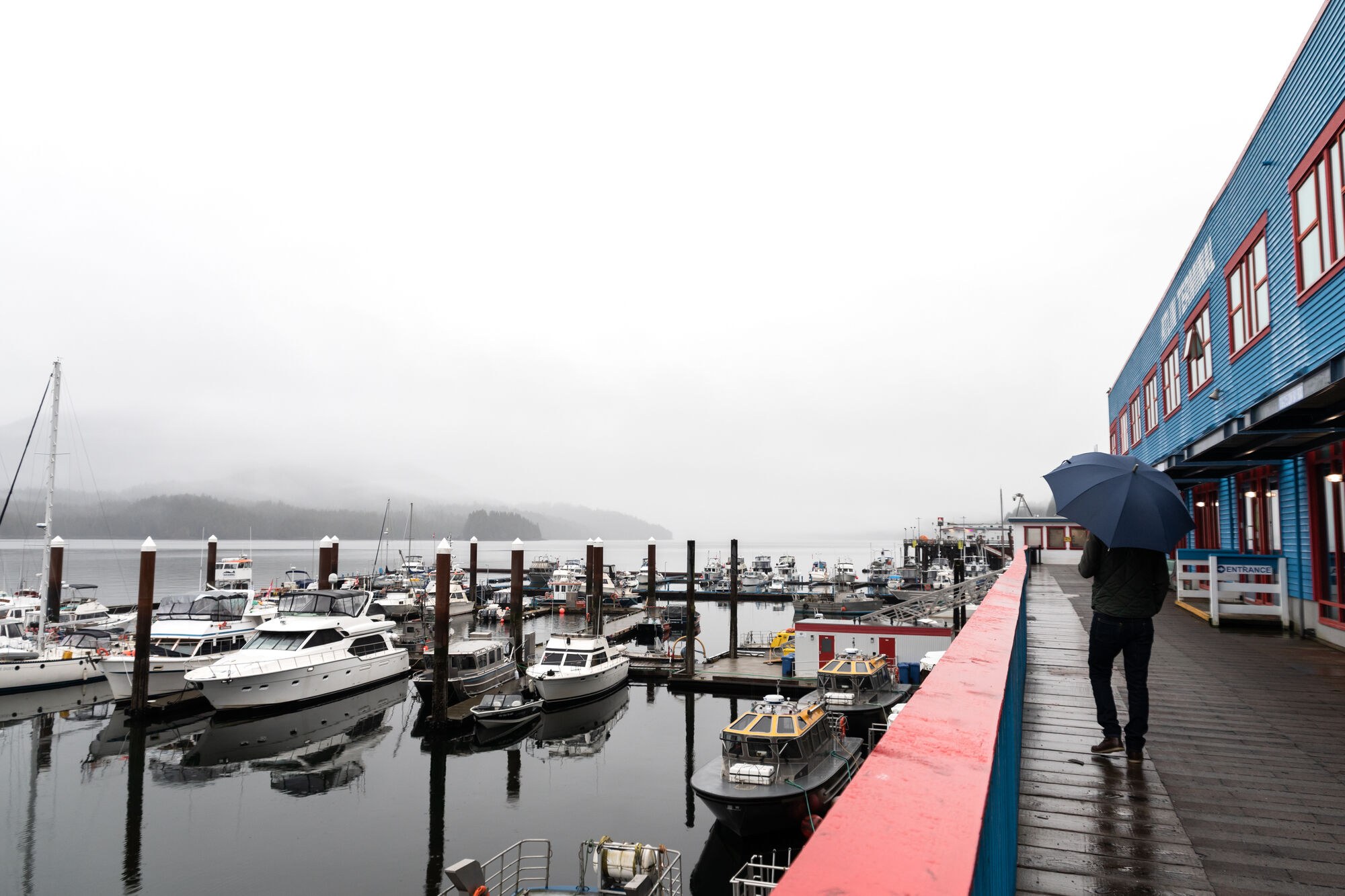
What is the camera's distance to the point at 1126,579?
5.09 metres

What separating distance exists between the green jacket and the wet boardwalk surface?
1111 mm

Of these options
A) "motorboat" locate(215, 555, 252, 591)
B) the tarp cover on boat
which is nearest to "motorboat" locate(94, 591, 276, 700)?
the tarp cover on boat

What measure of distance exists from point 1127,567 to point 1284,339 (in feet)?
34.6

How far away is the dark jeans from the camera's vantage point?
505 cm

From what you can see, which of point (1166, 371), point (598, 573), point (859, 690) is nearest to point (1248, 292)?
point (1166, 371)

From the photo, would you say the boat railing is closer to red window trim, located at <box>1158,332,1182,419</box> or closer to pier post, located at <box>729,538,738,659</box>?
red window trim, located at <box>1158,332,1182,419</box>

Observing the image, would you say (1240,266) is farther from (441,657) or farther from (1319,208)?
(441,657)

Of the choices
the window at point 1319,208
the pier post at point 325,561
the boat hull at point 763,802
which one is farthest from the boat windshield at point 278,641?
the window at point 1319,208

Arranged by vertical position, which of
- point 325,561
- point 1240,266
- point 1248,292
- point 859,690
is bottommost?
point 859,690

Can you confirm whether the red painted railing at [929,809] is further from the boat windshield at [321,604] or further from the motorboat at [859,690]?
the boat windshield at [321,604]

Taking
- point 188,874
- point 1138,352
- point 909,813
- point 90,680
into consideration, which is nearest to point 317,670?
point 90,680

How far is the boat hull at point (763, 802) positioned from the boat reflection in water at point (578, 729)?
9633mm

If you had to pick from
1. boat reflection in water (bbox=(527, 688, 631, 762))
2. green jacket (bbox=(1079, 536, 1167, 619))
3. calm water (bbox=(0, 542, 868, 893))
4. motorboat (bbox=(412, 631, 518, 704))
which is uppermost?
green jacket (bbox=(1079, 536, 1167, 619))

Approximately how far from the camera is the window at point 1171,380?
69.7ft
